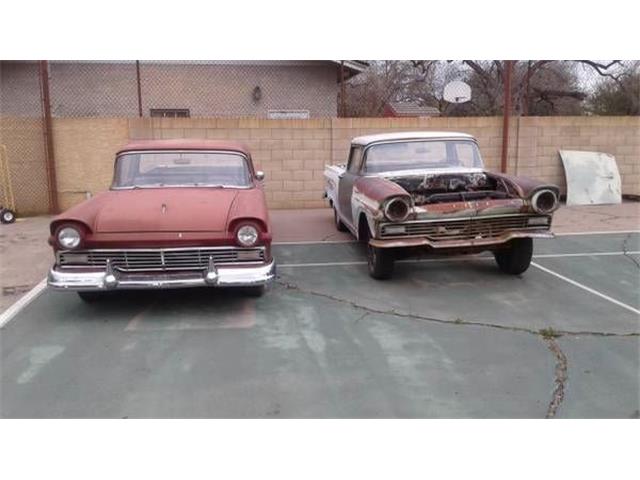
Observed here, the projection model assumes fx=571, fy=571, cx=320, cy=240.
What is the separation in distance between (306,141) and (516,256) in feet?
20.5

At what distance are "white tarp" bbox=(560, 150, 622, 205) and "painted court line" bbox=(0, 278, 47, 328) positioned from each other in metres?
10.1

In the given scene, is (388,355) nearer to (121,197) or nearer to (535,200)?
(535,200)

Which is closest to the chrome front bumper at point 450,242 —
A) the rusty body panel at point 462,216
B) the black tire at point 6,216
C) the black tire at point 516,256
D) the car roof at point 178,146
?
the rusty body panel at point 462,216

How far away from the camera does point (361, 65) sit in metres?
15.7

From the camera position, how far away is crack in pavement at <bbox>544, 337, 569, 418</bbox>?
3.41m

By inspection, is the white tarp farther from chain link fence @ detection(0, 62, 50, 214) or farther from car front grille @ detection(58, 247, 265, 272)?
chain link fence @ detection(0, 62, 50, 214)

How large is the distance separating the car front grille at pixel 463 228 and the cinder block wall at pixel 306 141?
6167 millimetres

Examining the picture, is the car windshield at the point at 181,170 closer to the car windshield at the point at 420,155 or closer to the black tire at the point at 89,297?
the black tire at the point at 89,297

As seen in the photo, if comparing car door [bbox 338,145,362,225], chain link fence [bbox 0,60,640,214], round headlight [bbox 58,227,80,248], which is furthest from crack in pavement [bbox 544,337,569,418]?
chain link fence [bbox 0,60,640,214]

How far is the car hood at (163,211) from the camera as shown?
501 centimetres

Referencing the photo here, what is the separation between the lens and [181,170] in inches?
249

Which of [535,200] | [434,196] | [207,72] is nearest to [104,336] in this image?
[434,196]

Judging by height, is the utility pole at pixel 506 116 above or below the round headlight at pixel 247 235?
above

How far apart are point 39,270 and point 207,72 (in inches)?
389
